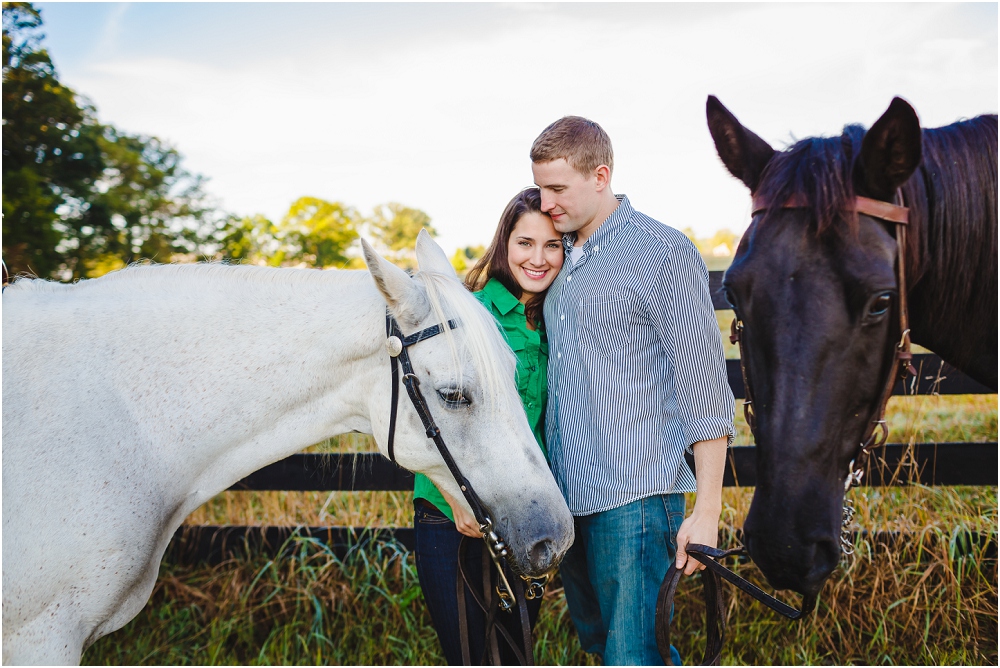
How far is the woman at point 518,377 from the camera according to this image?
212 centimetres

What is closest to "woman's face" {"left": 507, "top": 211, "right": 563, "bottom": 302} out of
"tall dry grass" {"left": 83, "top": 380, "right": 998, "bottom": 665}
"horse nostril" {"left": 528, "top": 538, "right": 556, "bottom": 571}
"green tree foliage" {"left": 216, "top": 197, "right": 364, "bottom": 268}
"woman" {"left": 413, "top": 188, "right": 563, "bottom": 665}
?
"woman" {"left": 413, "top": 188, "right": 563, "bottom": 665}

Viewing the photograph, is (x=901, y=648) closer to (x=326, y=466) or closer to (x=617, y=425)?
(x=617, y=425)

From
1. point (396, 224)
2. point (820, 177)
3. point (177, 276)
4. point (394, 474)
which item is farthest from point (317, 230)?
point (820, 177)

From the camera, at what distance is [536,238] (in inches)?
88.6

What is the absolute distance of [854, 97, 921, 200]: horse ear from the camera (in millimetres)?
1307

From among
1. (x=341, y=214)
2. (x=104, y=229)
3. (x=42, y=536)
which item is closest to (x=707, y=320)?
(x=42, y=536)

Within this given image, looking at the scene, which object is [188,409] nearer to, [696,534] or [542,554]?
[542,554]

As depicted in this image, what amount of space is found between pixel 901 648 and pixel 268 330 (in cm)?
352

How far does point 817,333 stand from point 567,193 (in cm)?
108

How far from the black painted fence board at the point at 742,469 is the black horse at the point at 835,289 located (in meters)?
1.81

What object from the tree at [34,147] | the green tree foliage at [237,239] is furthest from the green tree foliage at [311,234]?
the tree at [34,147]

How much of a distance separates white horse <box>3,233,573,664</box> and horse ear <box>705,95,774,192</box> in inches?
35.2

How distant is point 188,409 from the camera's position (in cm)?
190

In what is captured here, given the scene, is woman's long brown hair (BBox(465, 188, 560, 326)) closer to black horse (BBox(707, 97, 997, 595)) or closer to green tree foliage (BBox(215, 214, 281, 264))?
black horse (BBox(707, 97, 997, 595))
